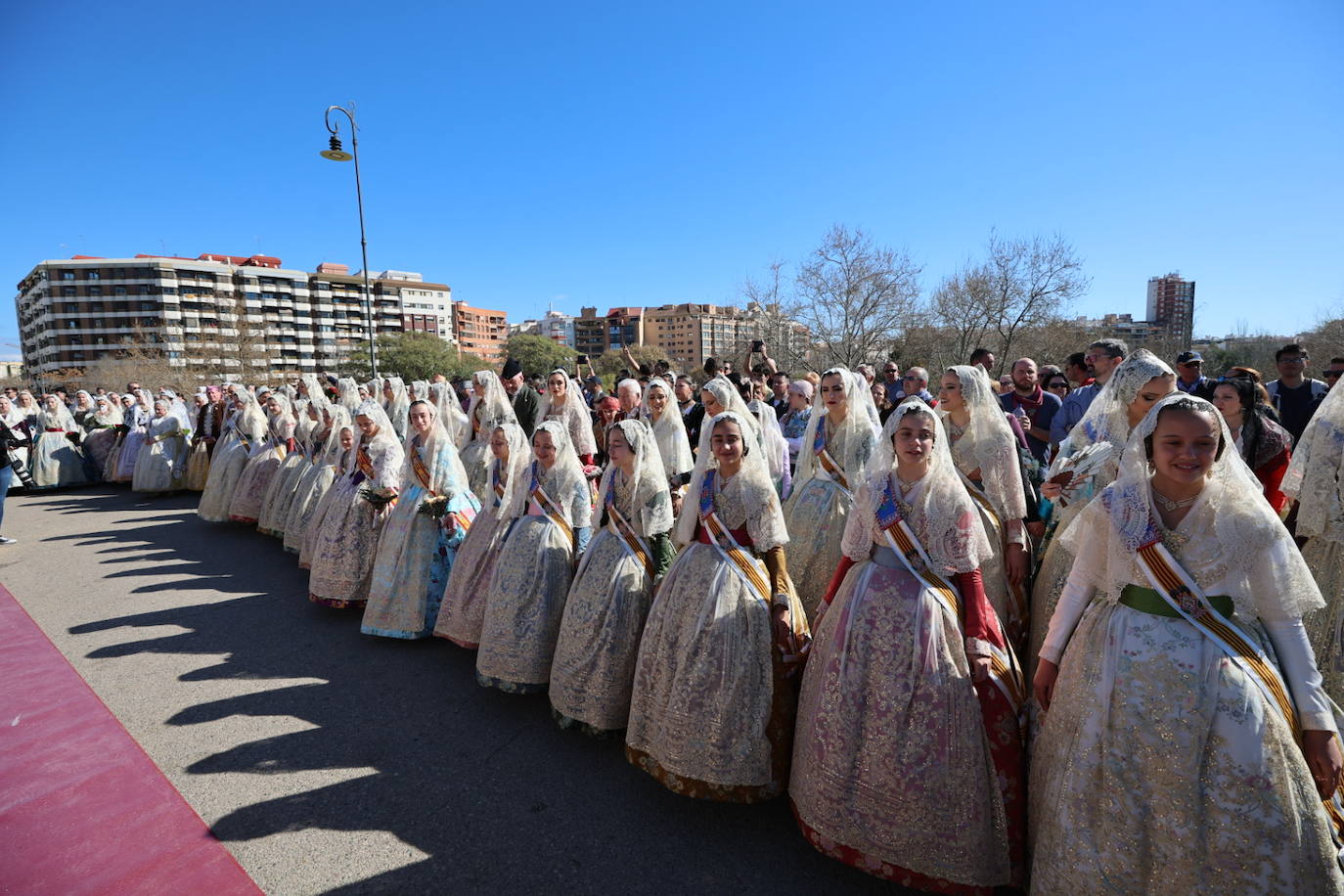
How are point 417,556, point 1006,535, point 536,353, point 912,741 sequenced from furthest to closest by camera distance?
point 536,353 → point 417,556 → point 1006,535 → point 912,741

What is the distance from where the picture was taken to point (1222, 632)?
185cm

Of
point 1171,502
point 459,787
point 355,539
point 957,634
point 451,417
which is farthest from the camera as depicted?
point 451,417

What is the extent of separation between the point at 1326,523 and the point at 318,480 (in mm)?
8138

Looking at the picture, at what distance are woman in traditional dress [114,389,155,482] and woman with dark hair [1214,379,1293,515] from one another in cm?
1572

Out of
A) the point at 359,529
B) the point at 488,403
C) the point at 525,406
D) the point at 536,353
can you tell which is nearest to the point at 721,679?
the point at 359,529

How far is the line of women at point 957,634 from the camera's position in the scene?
1810mm

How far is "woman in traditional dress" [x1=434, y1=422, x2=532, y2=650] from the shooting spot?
437 cm

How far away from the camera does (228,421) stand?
9484 millimetres

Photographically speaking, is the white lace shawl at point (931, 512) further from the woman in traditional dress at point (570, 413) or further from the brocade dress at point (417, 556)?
the woman in traditional dress at point (570, 413)

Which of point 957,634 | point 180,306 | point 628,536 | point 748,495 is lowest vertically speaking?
point 957,634

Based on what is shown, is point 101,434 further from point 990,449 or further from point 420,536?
point 990,449

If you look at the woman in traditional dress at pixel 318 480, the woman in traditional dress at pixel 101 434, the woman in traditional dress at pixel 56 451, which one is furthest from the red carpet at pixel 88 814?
the woman in traditional dress at pixel 101 434

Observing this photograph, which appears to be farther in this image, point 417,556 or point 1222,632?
point 417,556

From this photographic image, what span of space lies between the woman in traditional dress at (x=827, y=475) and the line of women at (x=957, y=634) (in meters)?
0.02
